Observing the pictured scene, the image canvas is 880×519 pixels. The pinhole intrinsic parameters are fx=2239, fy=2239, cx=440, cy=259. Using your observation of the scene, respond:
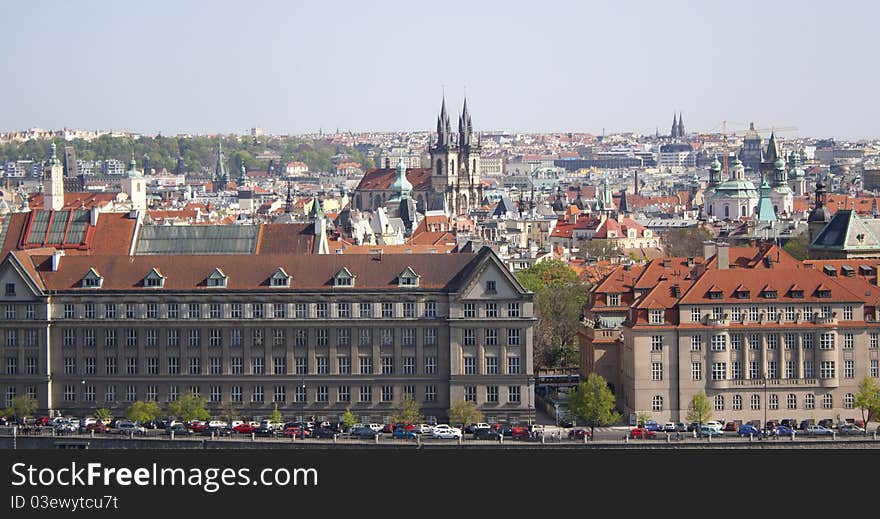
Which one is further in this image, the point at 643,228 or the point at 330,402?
the point at 643,228

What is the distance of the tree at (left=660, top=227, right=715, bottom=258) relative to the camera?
153m

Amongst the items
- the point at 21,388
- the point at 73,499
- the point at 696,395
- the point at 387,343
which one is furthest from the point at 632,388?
the point at 73,499

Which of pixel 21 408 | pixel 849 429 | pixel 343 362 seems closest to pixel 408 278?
pixel 343 362

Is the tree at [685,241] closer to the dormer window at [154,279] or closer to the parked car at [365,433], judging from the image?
the dormer window at [154,279]

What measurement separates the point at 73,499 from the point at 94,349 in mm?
22732

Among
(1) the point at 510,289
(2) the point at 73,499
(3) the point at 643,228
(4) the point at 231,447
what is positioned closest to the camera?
(2) the point at 73,499

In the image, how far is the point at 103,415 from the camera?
7531 centimetres

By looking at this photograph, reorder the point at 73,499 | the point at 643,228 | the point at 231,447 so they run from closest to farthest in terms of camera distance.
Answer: the point at 73,499, the point at 231,447, the point at 643,228

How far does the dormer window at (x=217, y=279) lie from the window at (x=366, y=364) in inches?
213

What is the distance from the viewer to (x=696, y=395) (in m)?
74.1

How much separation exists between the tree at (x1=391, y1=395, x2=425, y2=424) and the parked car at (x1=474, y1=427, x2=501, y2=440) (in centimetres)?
286

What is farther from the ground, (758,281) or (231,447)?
(758,281)

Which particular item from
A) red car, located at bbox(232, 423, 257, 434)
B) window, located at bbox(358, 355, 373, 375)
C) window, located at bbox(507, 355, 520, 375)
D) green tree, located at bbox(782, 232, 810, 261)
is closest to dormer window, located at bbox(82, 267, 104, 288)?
red car, located at bbox(232, 423, 257, 434)

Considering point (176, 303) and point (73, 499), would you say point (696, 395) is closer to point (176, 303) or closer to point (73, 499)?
point (176, 303)
